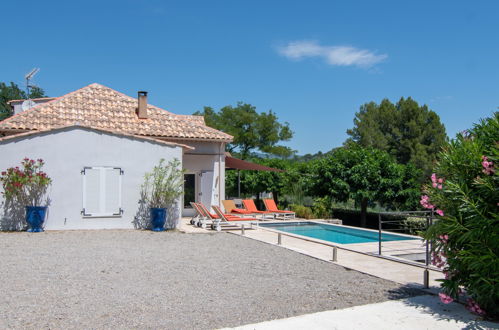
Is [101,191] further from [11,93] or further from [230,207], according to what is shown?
[11,93]

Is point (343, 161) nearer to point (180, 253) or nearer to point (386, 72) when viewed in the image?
point (386, 72)

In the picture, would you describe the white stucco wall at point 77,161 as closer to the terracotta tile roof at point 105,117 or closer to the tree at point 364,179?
the terracotta tile roof at point 105,117

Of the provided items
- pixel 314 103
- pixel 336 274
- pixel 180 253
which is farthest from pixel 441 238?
pixel 314 103

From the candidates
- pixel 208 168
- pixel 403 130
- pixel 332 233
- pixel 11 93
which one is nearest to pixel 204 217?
pixel 208 168

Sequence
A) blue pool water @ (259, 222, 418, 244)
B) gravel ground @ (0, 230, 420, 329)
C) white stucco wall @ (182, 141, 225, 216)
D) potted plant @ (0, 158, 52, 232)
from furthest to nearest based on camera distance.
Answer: white stucco wall @ (182, 141, 225, 216) → blue pool water @ (259, 222, 418, 244) → potted plant @ (0, 158, 52, 232) → gravel ground @ (0, 230, 420, 329)

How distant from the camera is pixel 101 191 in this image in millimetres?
15906

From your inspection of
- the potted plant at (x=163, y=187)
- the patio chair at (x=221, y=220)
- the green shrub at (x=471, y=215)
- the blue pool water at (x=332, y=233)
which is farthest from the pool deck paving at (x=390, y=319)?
the potted plant at (x=163, y=187)

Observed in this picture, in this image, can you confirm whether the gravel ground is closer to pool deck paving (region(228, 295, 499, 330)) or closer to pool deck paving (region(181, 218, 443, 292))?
pool deck paving (region(228, 295, 499, 330))

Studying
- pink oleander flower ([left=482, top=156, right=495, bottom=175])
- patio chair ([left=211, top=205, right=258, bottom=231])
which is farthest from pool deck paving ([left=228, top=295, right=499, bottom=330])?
patio chair ([left=211, top=205, right=258, bottom=231])

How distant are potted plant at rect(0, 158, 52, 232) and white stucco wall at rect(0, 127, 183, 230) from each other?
0.96 feet

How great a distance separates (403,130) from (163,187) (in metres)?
38.9

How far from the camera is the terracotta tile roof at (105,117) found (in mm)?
18656

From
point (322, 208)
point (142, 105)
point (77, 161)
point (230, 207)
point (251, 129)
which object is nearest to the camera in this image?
point (77, 161)

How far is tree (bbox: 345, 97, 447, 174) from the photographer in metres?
46.2
